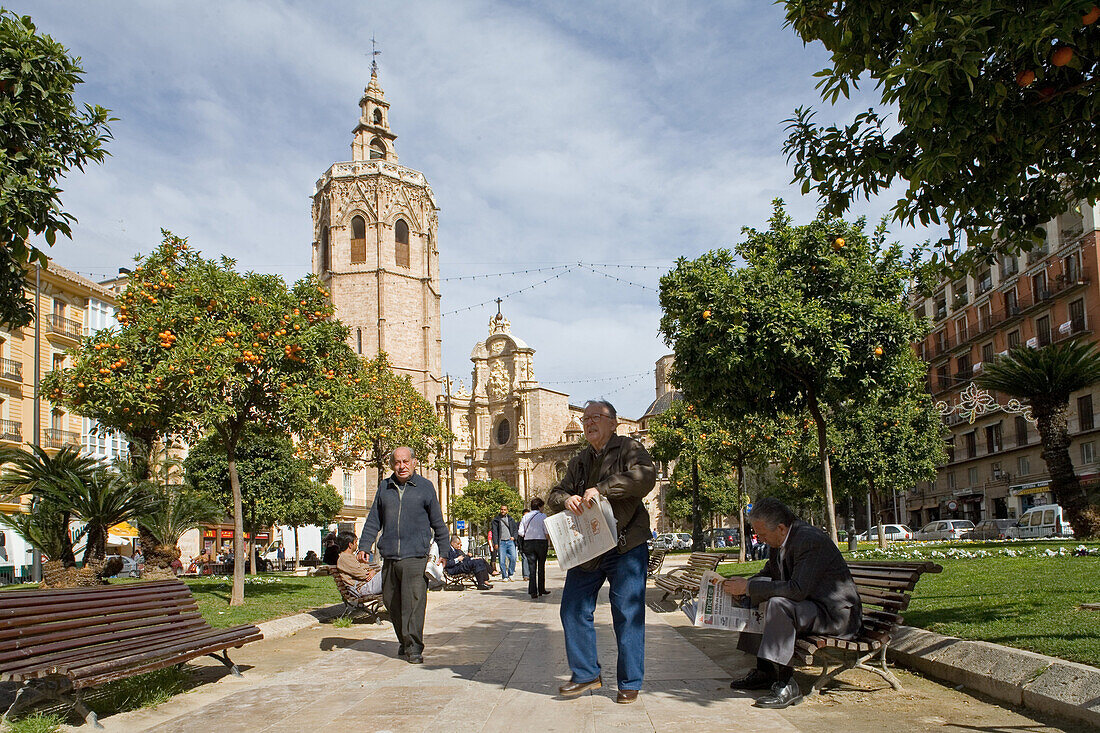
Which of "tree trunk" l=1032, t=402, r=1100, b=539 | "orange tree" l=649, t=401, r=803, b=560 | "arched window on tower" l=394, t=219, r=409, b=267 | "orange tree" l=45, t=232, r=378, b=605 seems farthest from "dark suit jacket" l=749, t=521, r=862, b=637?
"arched window on tower" l=394, t=219, r=409, b=267

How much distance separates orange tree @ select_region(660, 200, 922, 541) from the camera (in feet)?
40.2

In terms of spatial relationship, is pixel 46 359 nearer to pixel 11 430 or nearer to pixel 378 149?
pixel 11 430

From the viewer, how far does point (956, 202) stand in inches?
206

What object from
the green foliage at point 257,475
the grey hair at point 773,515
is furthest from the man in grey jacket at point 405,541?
the green foliage at point 257,475

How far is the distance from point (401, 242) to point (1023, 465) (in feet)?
150

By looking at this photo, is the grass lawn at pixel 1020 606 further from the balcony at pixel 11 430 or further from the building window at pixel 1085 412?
the balcony at pixel 11 430

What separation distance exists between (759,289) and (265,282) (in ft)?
24.2

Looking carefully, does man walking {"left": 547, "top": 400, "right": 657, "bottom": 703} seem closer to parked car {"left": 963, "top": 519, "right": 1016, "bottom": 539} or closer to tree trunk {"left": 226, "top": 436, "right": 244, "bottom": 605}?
tree trunk {"left": 226, "top": 436, "right": 244, "bottom": 605}

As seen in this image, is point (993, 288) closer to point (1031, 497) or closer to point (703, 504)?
point (1031, 497)

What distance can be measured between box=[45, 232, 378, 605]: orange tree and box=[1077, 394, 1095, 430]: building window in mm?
38114

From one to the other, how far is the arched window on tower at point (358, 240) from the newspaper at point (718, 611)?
63.1m

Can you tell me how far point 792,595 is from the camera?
5035 mm

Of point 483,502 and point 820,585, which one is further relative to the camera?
point 483,502

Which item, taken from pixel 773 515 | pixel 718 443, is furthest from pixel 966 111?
pixel 718 443
